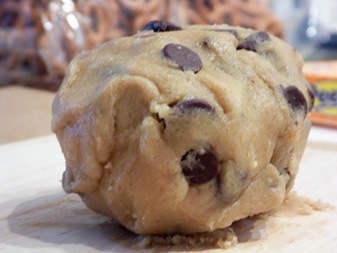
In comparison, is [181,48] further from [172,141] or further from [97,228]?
[97,228]

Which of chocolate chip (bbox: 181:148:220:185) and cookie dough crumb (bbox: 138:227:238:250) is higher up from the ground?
chocolate chip (bbox: 181:148:220:185)

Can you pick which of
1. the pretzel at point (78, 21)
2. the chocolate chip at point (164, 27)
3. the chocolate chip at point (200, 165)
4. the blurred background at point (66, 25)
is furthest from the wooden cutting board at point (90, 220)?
the pretzel at point (78, 21)

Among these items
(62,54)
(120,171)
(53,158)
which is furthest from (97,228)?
(62,54)

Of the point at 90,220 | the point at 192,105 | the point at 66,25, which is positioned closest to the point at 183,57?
the point at 192,105

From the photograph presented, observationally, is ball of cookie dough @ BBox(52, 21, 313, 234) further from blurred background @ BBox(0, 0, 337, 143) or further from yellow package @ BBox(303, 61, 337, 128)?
blurred background @ BBox(0, 0, 337, 143)

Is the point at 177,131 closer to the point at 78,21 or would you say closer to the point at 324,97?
the point at 324,97

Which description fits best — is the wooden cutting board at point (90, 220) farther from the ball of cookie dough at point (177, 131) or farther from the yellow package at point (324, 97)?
the yellow package at point (324, 97)

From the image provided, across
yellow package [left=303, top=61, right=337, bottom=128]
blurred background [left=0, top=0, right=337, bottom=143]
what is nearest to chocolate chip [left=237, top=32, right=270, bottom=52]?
yellow package [left=303, top=61, right=337, bottom=128]
